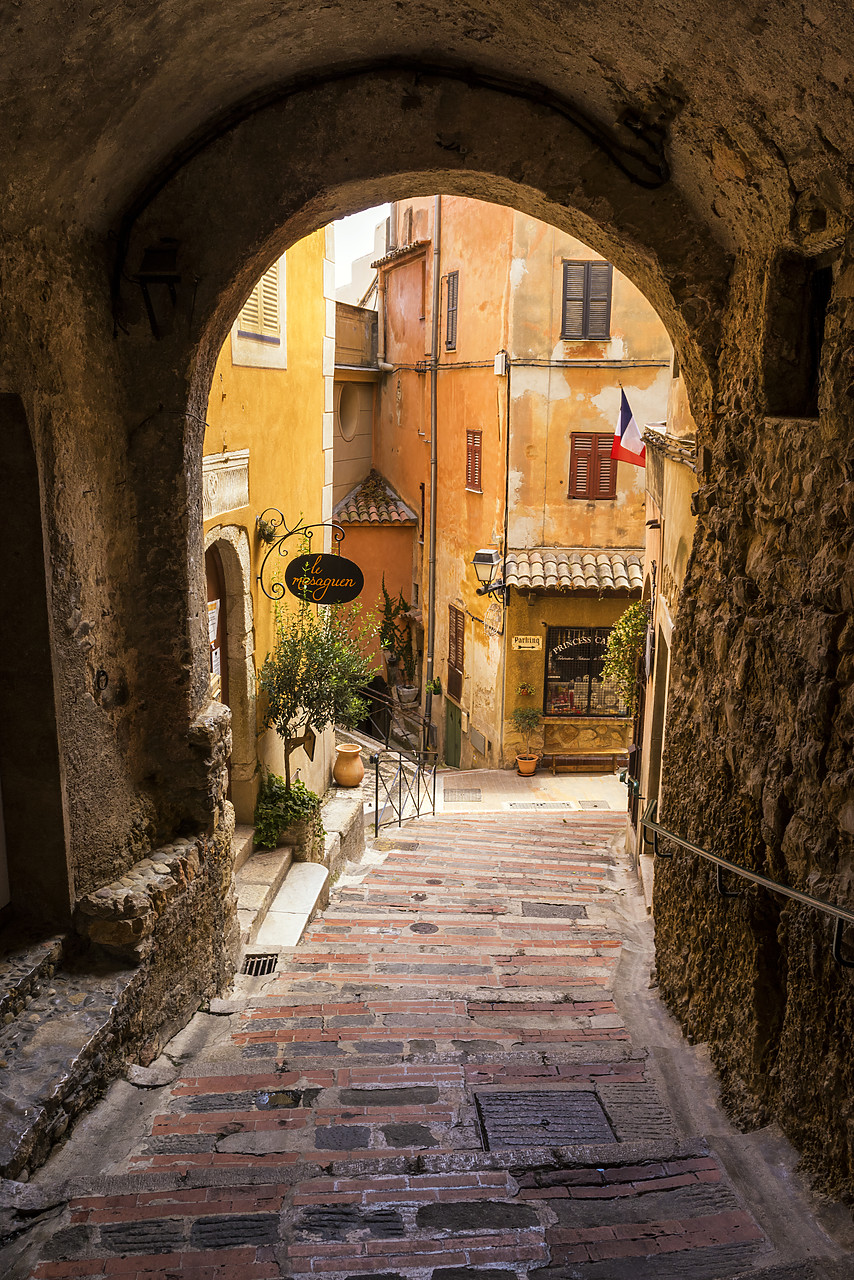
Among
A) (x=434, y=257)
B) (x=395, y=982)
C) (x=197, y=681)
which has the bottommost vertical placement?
(x=395, y=982)

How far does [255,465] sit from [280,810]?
2.99m

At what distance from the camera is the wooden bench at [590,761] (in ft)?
55.3

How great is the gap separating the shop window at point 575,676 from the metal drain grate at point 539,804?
2.70m

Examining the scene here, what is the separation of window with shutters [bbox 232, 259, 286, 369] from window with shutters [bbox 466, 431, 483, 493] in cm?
902

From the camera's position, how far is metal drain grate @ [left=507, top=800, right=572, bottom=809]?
1405 cm

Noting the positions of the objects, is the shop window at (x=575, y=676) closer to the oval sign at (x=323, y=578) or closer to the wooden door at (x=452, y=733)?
the wooden door at (x=452, y=733)

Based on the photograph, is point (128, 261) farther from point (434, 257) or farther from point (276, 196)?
point (434, 257)

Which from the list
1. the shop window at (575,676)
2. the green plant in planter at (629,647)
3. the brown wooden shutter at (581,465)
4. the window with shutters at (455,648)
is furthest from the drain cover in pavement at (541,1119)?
the window with shutters at (455,648)

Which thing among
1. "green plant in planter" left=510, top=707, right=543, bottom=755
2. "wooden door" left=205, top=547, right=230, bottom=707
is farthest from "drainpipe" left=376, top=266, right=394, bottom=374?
"wooden door" left=205, top=547, right=230, bottom=707

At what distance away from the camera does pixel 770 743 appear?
3996 millimetres

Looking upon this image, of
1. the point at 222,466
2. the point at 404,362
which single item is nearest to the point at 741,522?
the point at 222,466

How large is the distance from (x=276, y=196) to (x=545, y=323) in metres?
12.4

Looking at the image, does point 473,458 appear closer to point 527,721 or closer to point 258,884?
point 527,721

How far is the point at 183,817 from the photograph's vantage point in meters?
5.64
